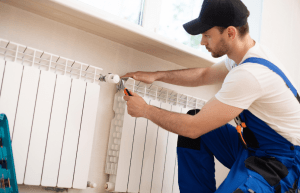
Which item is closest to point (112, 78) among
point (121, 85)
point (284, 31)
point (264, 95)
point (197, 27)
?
point (121, 85)

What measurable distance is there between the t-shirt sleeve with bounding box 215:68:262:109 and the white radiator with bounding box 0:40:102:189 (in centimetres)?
63

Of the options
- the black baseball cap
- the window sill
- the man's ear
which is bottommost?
the man's ear

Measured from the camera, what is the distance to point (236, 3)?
1243 millimetres

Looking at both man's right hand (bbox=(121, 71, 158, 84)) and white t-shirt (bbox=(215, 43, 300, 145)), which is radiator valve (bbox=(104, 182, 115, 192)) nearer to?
man's right hand (bbox=(121, 71, 158, 84))

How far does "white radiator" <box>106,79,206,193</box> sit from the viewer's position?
1.45m

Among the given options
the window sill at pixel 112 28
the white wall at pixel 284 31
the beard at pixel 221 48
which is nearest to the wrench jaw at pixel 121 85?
the window sill at pixel 112 28

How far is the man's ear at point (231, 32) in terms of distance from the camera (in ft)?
4.16

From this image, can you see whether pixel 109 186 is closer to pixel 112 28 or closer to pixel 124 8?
pixel 112 28

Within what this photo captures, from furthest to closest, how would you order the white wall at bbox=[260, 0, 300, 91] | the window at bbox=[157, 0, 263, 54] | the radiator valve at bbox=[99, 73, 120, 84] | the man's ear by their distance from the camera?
the white wall at bbox=[260, 0, 300, 91] < the window at bbox=[157, 0, 263, 54] < the radiator valve at bbox=[99, 73, 120, 84] < the man's ear

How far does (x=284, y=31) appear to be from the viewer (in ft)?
8.86

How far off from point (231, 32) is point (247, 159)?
0.57m

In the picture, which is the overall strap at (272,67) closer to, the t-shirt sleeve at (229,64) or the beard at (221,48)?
the beard at (221,48)

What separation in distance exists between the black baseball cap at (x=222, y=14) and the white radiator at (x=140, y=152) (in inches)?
19.7

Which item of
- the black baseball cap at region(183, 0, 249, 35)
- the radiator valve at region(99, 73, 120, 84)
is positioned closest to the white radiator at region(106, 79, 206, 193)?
the radiator valve at region(99, 73, 120, 84)
